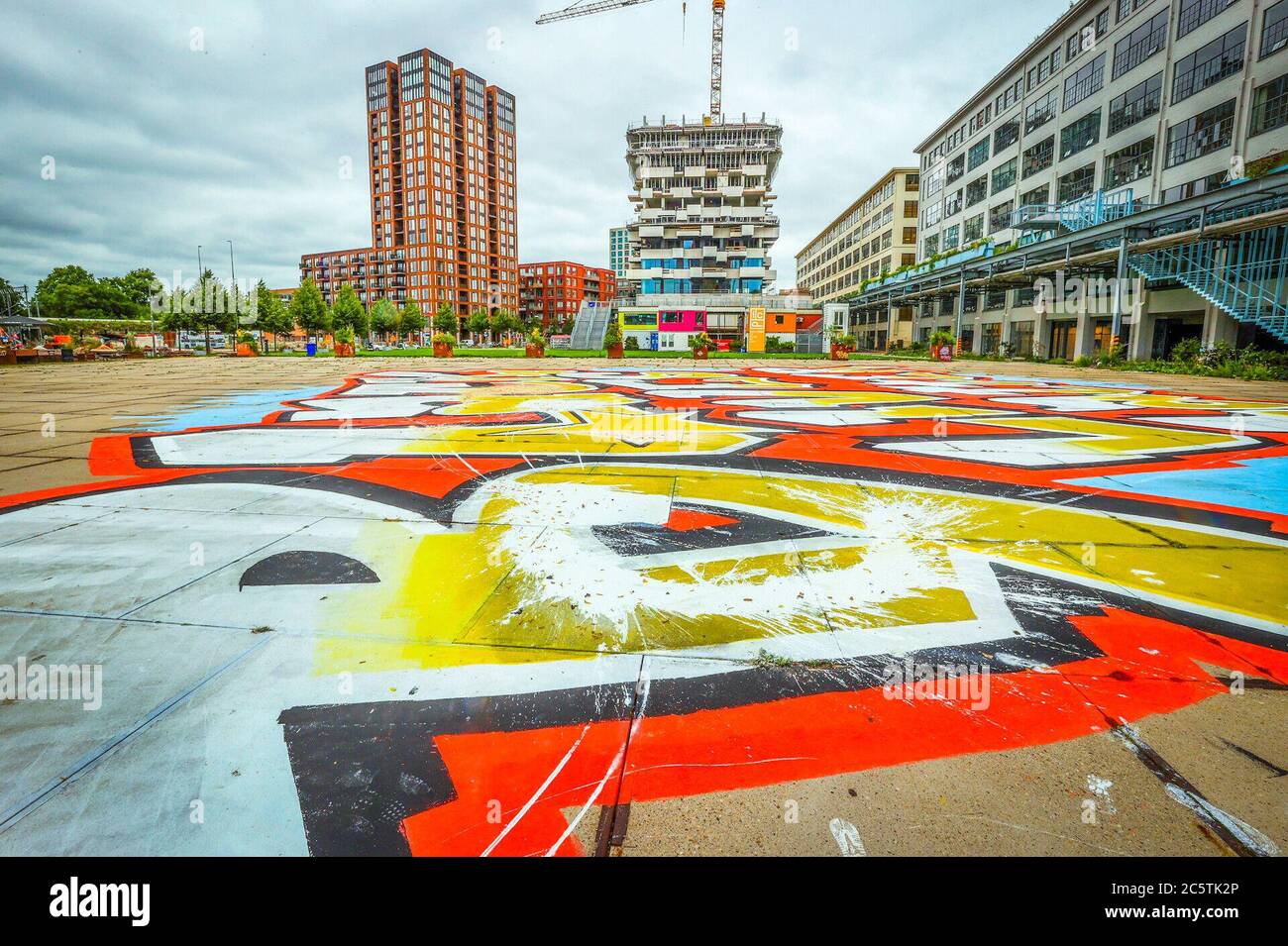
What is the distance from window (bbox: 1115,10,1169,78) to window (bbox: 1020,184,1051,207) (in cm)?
851

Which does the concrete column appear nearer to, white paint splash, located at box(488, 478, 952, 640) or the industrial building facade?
the industrial building facade

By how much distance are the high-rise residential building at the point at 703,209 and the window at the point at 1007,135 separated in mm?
24062

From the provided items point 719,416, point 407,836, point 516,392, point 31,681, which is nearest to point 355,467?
point 31,681

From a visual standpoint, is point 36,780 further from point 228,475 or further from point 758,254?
point 758,254

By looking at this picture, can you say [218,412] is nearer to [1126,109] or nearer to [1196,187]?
[1196,187]

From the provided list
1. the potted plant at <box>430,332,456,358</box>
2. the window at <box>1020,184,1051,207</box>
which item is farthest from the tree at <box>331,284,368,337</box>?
the window at <box>1020,184,1051,207</box>

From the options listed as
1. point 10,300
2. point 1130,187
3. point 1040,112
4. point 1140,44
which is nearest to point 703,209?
point 1040,112

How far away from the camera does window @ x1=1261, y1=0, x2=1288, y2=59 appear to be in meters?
27.8

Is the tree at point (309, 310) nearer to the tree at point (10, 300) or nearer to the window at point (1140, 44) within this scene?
the tree at point (10, 300)

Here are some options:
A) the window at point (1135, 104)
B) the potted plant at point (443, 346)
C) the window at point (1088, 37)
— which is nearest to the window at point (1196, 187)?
the window at point (1135, 104)

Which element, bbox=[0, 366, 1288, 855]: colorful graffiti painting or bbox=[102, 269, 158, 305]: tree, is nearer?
bbox=[0, 366, 1288, 855]: colorful graffiti painting

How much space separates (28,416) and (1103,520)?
55.3ft

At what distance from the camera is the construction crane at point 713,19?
96.9 meters

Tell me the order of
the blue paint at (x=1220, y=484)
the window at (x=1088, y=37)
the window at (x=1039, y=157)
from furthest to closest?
1. the window at (x=1039, y=157)
2. the window at (x=1088, y=37)
3. the blue paint at (x=1220, y=484)
